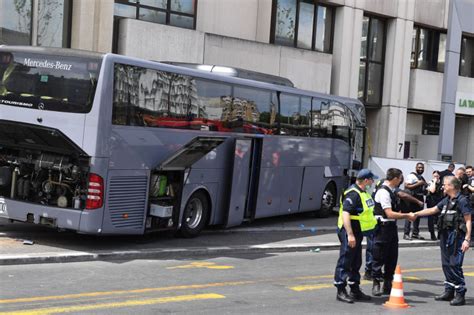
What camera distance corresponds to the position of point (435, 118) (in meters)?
35.8

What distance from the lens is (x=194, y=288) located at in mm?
10031

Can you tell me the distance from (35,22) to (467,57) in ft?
75.6

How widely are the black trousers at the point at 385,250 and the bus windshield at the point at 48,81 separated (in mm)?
5328

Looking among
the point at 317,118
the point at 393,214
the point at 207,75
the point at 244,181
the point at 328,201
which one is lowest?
the point at 328,201

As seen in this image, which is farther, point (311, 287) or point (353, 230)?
point (311, 287)

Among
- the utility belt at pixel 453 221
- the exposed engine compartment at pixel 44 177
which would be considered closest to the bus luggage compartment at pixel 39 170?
the exposed engine compartment at pixel 44 177

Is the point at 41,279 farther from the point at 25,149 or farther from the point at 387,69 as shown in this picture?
the point at 387,69

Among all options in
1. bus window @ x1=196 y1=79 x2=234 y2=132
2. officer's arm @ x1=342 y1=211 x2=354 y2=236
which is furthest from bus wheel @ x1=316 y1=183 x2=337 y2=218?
officer's arm @ x1=342 y1=211 x2=354 y2=236

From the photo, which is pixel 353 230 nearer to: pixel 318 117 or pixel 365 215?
pixel 365 215

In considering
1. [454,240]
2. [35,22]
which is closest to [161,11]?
[35,22]

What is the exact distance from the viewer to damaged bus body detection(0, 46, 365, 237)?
1252cm

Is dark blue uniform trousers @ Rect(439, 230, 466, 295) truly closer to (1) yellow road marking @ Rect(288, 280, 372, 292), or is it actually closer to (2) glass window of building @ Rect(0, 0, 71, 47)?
(1) yellow road marking @ Rect(288, 280, 372, 292)

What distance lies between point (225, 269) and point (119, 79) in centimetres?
377

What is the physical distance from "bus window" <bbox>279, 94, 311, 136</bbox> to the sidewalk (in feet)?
8.11
